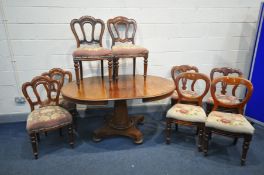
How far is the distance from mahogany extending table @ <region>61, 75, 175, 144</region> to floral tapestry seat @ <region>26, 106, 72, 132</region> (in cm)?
25

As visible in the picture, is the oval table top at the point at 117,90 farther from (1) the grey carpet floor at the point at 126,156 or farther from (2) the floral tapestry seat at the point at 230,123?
(1) the grey carpet floor at the point at 126,156

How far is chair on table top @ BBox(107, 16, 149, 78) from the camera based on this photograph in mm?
2512

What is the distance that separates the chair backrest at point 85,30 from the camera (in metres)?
2.68

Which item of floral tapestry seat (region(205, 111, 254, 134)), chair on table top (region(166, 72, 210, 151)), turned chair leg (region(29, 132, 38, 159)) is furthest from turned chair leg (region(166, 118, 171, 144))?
turned chair leg (region(29, 132, 38, 159))

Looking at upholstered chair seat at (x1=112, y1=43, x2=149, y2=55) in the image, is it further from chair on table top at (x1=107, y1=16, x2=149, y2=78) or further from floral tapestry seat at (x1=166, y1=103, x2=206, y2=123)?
floral tapestry seat at (x1=166, y1=103, x2=206, y2=123)

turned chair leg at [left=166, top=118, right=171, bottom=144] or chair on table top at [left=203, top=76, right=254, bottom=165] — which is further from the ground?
chair on table top at [left=203, top=76, right=254, bottom=165]

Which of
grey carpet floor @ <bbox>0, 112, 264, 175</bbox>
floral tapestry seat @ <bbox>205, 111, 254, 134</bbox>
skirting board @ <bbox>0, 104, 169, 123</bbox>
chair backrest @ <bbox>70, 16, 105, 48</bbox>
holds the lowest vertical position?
grey carpet floor @ <bbox>0, 112, 264, 175</bbox>

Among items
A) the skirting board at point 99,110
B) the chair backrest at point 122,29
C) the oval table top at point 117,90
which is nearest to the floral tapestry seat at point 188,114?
the oval table top at point 117,90

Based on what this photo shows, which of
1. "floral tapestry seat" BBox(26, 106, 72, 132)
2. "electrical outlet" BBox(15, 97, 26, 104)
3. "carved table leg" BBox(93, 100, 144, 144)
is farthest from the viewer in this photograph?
"electrical outlet" BBox(15, 97, 26, 104)

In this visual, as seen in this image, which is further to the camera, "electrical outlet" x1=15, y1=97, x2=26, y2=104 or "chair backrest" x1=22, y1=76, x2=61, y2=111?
"electrical outlet" x1=15, y1=97, x2=26, y2=104

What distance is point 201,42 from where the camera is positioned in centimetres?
324

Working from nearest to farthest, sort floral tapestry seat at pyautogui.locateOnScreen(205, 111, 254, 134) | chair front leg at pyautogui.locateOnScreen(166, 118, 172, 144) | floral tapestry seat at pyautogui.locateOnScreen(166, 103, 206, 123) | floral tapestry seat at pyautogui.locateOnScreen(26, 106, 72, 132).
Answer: floral tapestry seat at pyautogui.locateOnScreen(205, 111, 254, 134) → floral tapestry seat at pyautogui.locateOnScreen(26, 106, 72, 132) → floral tapestry seat at pyautogui.locateOnScreen(166, 103, 206, 123) → chair front leg at pyautogui.locateOnScreen(166, 118, 172, 144)

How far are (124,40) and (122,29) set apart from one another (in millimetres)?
213

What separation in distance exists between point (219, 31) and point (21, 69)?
9.72 feet
